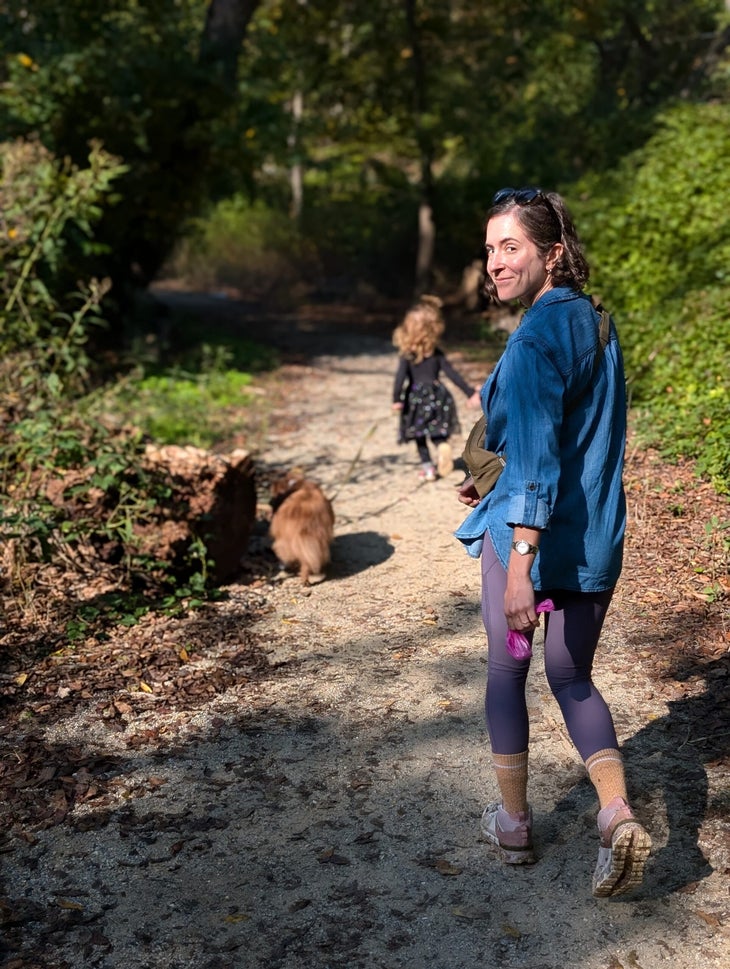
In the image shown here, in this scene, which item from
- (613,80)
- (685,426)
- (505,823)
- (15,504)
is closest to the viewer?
(505,823)

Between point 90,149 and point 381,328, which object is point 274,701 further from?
point 381,328

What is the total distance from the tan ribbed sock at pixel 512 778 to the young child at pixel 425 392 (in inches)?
195

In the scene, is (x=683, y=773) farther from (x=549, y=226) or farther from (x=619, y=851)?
(x=549, y=226)

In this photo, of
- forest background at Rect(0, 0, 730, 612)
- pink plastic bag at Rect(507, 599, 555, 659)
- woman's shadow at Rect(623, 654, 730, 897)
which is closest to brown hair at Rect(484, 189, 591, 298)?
A: pink plastic bag at Rect(507, 599, 555, 659)

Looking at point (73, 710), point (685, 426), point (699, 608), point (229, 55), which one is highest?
point (229, 55)

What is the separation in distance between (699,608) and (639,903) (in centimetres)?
226

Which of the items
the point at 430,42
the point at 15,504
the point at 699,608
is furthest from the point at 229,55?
the point at 699,608

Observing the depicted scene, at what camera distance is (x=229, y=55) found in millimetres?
13859

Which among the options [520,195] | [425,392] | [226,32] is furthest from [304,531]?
[226,32]

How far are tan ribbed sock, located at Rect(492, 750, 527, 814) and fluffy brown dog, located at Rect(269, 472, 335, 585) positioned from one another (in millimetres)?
2913

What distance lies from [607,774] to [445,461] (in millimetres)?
5253

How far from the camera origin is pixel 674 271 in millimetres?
10891

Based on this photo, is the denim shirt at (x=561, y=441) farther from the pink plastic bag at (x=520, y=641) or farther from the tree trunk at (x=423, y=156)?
the tree trunk at (x=423, y=156)

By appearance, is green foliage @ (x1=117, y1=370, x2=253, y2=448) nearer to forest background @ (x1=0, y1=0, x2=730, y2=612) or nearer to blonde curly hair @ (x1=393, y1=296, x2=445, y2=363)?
forest background @ (x1=0, y1=0, x2=730, y2=612)
